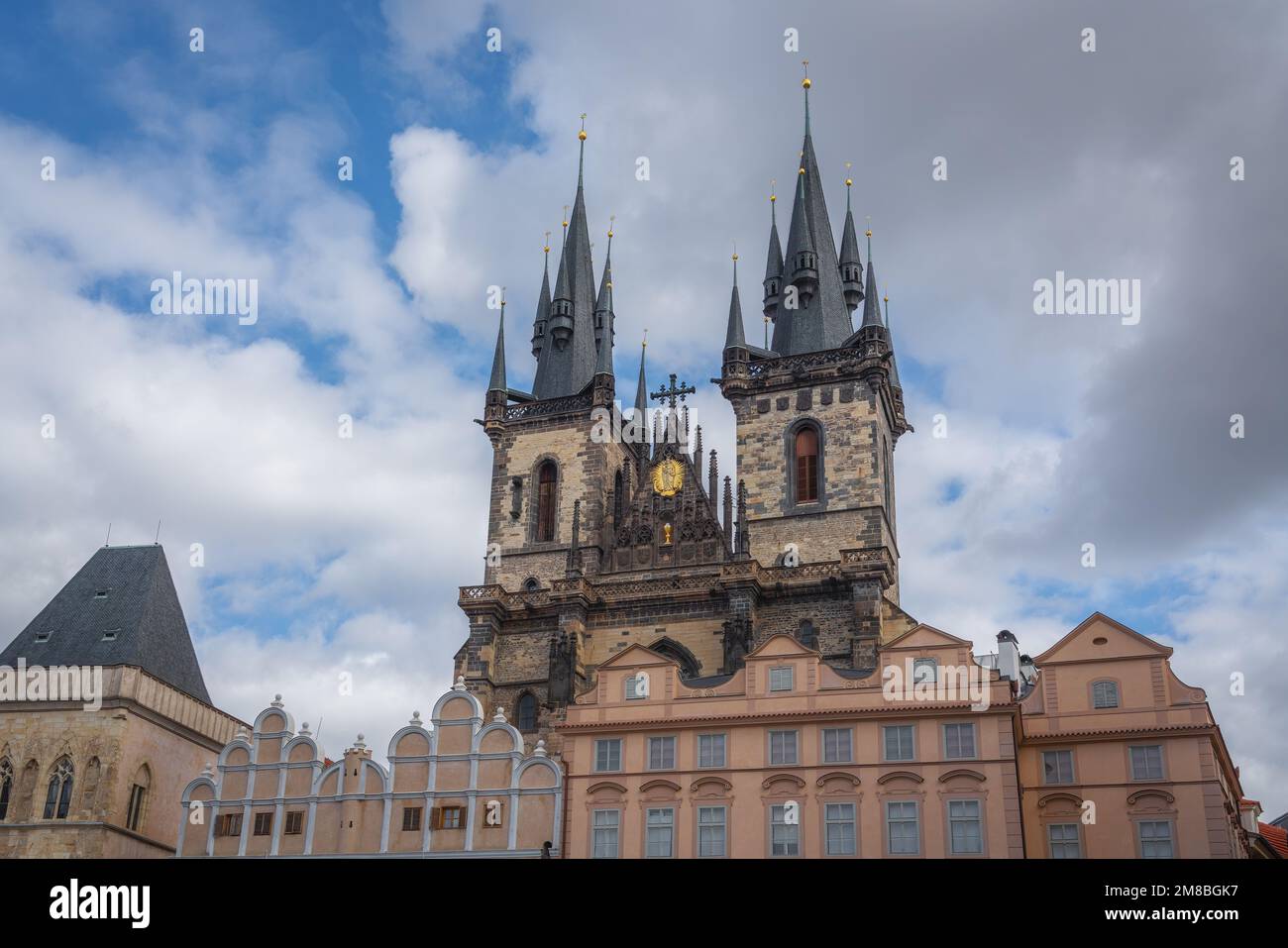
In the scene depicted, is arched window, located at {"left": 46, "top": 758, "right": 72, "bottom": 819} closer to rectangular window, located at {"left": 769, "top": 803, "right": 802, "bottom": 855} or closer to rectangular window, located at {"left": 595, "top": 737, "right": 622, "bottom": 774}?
rectangular window, located at {"left": 595, "top": 737, "right": 622, "bottom": 774}

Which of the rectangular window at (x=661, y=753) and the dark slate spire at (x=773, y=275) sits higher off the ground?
the dark slate spire at (x=773, y=275)

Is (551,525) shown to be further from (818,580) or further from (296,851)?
(296,851)

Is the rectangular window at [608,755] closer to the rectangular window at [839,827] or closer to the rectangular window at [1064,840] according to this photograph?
the rectangular window at [839,827]

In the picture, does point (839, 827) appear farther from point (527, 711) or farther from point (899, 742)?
point (527, 711)

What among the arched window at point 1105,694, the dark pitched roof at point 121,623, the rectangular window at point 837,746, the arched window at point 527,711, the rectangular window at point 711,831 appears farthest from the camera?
the arched window at point 527,711

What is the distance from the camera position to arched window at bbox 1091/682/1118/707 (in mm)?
33906

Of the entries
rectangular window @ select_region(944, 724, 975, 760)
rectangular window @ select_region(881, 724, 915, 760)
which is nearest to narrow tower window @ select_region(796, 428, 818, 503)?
rectangular window @ select_region(881, 724, 915, 760)

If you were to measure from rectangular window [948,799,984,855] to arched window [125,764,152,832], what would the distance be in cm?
2365

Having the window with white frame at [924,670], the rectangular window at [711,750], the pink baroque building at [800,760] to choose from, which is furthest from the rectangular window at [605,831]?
the window with white frame at [924,670]

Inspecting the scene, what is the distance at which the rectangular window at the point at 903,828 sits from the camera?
31922mm

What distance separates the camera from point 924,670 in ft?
112

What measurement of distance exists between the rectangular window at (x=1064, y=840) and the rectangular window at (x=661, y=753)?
9.02m

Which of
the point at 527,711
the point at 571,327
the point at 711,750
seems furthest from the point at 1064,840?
the point at 571,327
